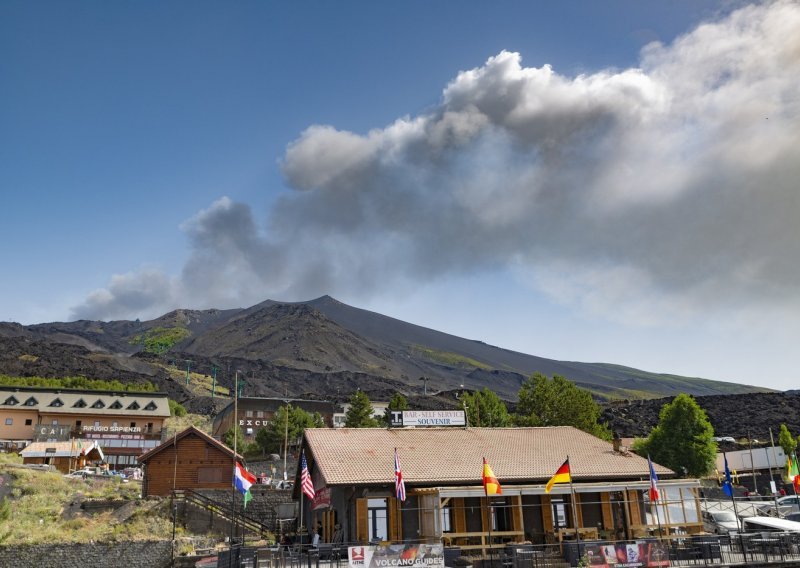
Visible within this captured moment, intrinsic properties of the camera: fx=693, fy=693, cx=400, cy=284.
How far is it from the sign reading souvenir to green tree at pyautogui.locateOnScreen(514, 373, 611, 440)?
46.7 m

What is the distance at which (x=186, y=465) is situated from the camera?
52.6m

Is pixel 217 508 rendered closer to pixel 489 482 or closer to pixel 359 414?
pixel 489 482

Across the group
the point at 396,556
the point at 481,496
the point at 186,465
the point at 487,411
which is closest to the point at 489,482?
the point at 481,496

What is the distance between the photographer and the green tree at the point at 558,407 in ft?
239

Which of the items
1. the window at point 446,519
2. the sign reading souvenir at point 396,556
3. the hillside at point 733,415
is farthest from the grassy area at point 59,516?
the hillside at point 733,415

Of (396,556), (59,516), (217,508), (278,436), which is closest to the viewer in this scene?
(396,556)

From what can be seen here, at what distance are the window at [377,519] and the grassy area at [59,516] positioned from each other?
1722 cm

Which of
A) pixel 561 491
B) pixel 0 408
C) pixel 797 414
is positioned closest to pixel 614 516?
pixel 561 491

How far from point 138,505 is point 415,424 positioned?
779 inches

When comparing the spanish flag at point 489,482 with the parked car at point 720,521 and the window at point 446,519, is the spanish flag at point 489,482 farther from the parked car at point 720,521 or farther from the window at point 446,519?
the parked car at point 720,521

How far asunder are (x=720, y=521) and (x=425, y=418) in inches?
748

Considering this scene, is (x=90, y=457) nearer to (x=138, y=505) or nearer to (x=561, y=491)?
(x=138, y=505)

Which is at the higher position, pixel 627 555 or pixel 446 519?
pixel 446 519

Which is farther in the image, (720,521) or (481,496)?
(720,521)
